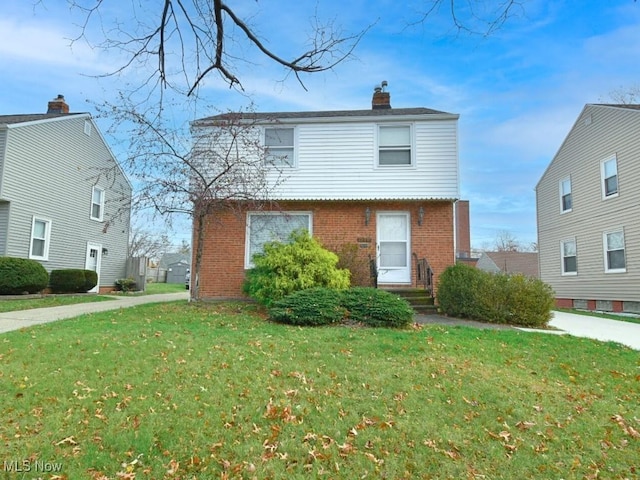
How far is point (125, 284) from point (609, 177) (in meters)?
22.6

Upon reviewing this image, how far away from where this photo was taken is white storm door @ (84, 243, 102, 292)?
19644 millimetres

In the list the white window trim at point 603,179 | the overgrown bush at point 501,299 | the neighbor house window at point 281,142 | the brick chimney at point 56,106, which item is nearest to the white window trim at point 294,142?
the neighbor house window at point 281,142

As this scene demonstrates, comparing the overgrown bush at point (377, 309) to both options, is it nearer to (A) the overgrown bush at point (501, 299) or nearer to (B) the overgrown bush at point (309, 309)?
(B) the overgrown bush at point (309, 309)

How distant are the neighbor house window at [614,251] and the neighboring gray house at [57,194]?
17.0 metres

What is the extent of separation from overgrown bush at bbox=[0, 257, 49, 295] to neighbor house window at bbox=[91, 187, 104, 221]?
19.9ft

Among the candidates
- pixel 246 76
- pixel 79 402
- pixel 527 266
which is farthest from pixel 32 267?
pixel 527 266

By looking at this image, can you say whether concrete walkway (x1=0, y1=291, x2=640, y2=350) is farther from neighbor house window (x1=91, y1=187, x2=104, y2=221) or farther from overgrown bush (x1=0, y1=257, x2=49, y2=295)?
neighbor house window (x1=91, y1=187, x2=104, y2=221)

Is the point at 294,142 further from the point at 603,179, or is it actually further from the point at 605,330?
the point at 603,179

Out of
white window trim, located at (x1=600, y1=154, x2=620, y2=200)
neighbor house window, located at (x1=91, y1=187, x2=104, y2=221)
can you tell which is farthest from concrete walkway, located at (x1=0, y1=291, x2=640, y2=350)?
neighbor house window, located at (x1=91, y1=187, x2=104, y2=221)

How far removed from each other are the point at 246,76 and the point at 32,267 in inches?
533

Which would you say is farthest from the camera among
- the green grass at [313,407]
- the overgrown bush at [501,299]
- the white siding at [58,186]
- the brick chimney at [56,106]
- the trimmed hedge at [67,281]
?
the brick chimney at [56,106]

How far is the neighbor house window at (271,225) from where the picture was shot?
12328 millimetres

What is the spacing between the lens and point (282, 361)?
211 inches

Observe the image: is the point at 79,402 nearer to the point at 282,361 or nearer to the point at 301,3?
the point at 282,361
